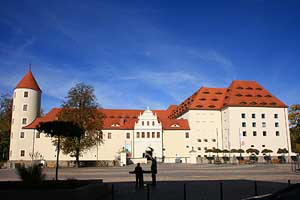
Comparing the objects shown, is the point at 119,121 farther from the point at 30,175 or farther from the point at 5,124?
the point at 30,175

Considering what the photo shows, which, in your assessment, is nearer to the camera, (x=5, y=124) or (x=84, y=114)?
(x=84, y=114)

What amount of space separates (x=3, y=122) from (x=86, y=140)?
34922 mm

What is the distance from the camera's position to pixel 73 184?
43.6 ft

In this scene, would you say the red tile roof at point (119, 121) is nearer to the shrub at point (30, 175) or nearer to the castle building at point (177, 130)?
the castle building at point (177, 130)

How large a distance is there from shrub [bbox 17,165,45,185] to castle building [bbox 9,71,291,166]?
62773mm

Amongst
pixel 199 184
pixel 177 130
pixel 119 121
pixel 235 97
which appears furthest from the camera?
pixel 235 97

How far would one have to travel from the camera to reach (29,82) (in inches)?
3007

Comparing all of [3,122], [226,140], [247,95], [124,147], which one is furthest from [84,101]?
[247,95]

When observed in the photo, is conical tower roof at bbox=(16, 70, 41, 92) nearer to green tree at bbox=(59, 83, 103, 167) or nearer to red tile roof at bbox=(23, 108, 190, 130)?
red tile roof at bbox=(23, 108, 190, 130)

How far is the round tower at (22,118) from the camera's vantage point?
7294 cm

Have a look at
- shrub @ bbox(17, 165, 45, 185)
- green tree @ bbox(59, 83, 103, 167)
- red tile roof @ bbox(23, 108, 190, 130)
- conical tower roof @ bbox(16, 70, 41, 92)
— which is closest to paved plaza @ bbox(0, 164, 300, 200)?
shrub @ bbox(17, 165, 45, 185)

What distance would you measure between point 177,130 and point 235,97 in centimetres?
1772

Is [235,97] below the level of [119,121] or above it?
above

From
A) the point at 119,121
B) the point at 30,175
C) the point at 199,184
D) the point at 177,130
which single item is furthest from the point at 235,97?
the point at 30,175
